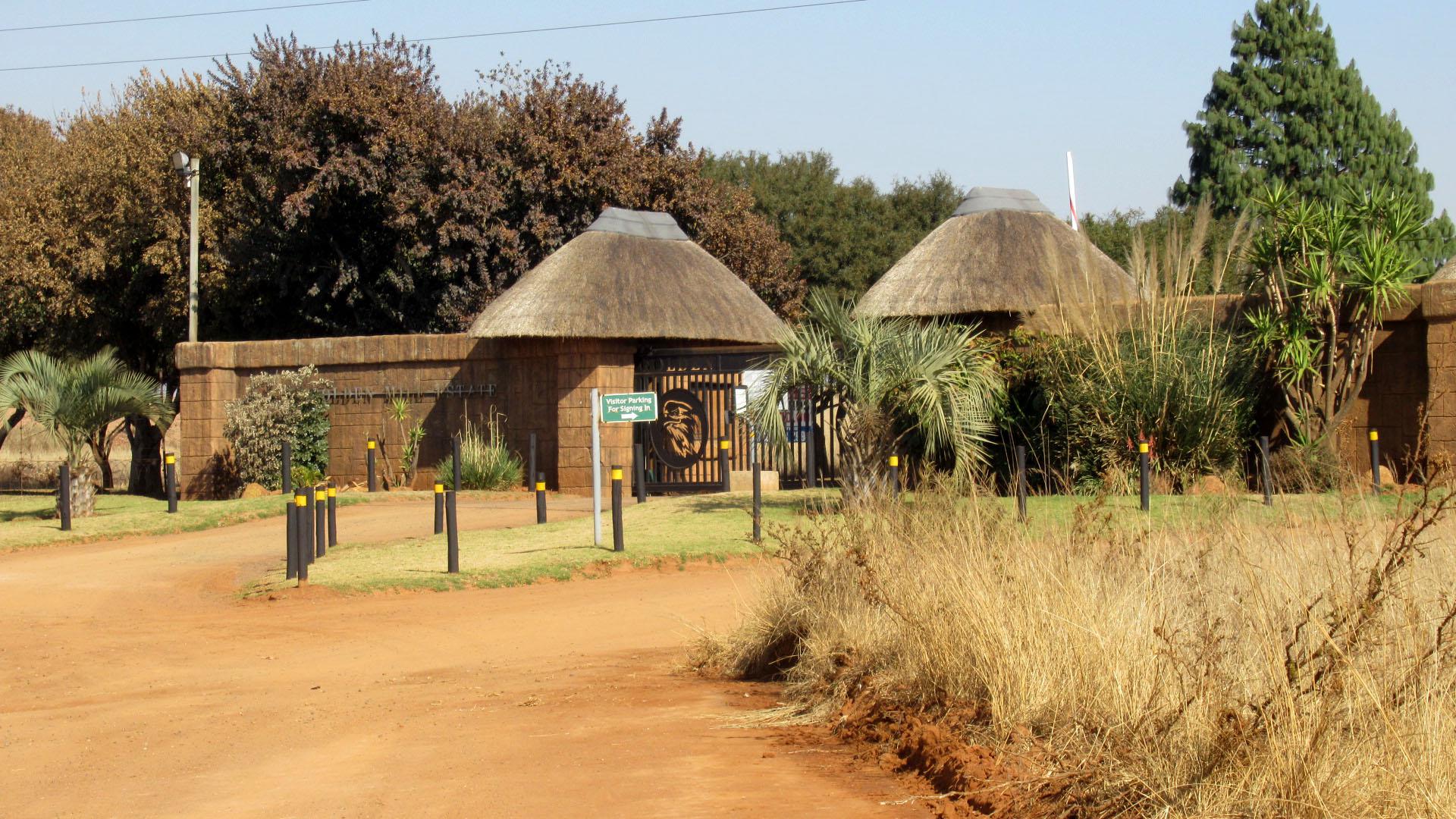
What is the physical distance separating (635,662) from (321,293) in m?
24.7

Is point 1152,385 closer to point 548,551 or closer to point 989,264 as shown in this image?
point 989,264

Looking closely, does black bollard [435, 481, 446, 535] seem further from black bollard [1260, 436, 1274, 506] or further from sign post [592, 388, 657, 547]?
black bollard [1260, 436, 1274, 506]

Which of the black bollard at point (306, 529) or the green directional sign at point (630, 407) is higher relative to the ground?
the green directional sign at point (630, 407)

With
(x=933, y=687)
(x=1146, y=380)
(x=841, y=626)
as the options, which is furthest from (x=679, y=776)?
(x=1146, y=380)

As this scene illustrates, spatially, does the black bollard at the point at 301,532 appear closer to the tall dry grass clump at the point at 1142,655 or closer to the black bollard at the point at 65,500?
the tall dry grass clump at the point at 1142,655

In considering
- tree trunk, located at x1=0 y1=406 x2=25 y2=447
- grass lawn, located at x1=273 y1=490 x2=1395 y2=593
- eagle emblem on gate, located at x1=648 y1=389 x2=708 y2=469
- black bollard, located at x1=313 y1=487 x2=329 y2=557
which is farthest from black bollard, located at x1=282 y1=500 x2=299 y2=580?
tree trunk, located at x1=0 y1=406 x2=25 y2=447

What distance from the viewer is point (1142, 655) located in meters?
5.68

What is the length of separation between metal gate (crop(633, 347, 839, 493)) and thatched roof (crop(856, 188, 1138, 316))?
96.2 inches

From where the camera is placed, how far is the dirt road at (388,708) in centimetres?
601

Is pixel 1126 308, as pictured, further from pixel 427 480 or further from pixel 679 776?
pixel 679 776

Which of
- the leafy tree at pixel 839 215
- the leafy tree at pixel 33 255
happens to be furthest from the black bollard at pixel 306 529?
the leafy tree at pixel 839 215

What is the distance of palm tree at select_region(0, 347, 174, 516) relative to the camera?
65.4ft

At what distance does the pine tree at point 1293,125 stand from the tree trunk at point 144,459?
114ft

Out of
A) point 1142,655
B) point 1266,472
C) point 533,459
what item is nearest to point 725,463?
point 533,459
